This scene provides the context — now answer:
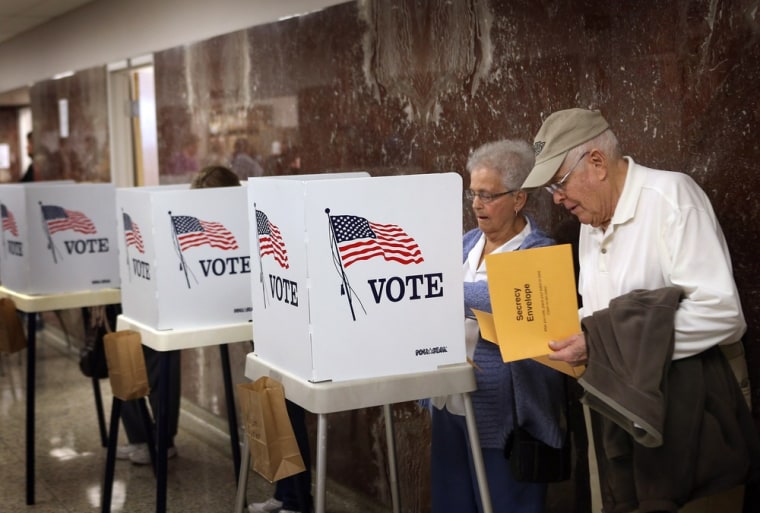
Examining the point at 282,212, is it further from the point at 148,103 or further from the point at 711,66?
the point at 148,103

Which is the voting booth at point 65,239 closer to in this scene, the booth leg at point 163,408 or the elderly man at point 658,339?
the booth leg at point 163,408

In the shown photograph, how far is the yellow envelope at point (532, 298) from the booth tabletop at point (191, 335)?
4.31 ft

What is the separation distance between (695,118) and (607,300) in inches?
22.6

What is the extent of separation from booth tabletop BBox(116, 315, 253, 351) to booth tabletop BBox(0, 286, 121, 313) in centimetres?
83

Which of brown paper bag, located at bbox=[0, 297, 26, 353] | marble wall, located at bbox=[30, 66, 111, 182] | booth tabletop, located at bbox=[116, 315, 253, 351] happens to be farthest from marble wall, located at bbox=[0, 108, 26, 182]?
booth tabletop, located at bbox=[116, 315, 253, 351]

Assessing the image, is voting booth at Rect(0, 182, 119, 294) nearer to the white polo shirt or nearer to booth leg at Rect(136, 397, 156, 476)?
booth leg at Rect(136, 397, 156, 476)

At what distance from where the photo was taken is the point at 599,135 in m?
2.36

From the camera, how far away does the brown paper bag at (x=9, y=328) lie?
441 centimetres

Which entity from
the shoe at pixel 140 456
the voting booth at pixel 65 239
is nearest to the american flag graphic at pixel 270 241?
the voting booth at pixel 65 239

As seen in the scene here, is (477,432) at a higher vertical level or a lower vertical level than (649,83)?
lower

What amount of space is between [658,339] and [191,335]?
170cm

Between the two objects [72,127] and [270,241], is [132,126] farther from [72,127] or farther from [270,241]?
[270,241]

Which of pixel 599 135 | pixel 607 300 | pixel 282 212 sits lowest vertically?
pixel 607 300

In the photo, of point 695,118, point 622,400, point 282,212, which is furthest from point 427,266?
point 695,118
